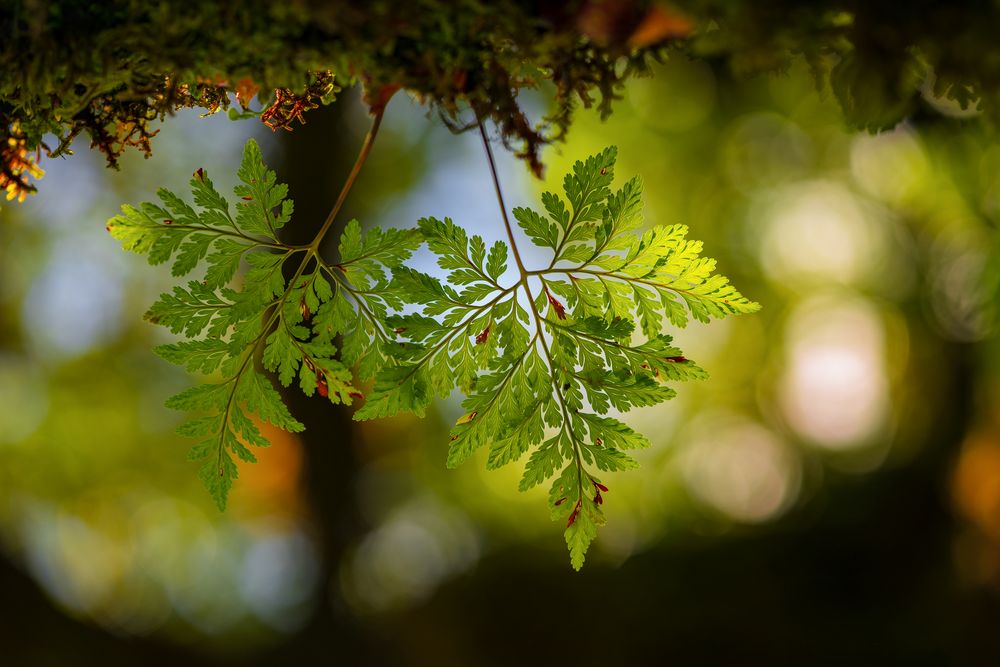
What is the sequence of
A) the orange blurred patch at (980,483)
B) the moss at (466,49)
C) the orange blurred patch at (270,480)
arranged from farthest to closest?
the orange blurred patch at (270,480) < the orange blurred patch at (980,483) < the moss at (466,49)

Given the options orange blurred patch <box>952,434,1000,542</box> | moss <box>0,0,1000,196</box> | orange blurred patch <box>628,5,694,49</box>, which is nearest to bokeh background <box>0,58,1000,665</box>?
orange blurred patch <box>952,434,1000,542</box>

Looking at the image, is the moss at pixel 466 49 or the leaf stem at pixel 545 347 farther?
the leaf stem at pixel 545 347

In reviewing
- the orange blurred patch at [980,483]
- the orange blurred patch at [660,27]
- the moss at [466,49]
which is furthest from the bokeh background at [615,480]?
the orange blurred patch at [660,27]

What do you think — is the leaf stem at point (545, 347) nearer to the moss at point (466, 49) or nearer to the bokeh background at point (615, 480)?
the moss at point (466, 49)

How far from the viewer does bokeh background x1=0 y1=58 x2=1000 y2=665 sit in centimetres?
603

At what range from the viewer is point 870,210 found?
939 centimetres

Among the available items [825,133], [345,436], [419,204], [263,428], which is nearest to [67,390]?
[263,428]

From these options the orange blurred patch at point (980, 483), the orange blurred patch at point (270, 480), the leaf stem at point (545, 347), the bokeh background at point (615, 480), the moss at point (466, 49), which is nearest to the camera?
the moss at point (466, 49)

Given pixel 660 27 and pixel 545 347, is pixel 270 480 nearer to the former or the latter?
pixel 545 347

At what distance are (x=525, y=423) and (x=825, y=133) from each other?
10126 mm

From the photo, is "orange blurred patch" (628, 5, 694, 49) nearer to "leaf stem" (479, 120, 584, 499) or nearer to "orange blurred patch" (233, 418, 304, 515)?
"leaf stem" (479, 120, 584, 499)

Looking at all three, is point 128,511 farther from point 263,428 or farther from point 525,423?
point 525,423

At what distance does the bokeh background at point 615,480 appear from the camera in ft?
19.8

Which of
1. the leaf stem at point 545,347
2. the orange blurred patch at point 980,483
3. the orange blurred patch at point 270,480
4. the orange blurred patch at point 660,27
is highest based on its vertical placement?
the orange blurred patch at point 660,27
